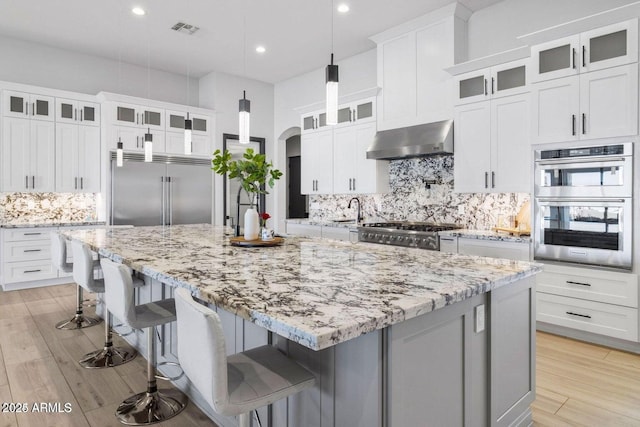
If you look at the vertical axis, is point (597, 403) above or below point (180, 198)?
below

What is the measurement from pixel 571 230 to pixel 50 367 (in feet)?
13.9

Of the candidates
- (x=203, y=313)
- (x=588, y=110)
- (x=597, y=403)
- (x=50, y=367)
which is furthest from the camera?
(x=588, y=110)

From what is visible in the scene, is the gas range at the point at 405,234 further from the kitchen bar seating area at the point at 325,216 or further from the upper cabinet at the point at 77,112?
the upper cabinet at the point at 77,112

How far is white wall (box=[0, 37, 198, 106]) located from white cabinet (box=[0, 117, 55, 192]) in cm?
75

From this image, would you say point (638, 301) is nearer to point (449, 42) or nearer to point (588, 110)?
point (588, 110)

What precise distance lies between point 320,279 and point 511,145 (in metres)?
3.06

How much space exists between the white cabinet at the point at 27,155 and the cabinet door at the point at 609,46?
6308 mm

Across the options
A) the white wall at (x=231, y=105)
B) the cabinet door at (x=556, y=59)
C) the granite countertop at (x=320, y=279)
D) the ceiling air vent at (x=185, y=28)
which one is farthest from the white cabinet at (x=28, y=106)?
the cabinet door at (x=556, y=59)

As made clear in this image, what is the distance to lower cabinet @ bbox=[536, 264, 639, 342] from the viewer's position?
3.14 meters

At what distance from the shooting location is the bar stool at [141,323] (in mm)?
2031

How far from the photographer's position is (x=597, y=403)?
2391 millimetres

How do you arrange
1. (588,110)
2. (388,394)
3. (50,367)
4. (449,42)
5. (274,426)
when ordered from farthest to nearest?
(449,42) < (588,110) < (50,367) < (274,426) < (388,394)

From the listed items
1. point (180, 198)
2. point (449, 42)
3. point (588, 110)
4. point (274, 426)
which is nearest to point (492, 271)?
point (274, 426)

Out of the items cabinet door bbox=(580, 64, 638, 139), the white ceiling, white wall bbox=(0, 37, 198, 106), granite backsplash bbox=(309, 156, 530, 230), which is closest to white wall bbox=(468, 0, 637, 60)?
the white ceiling
